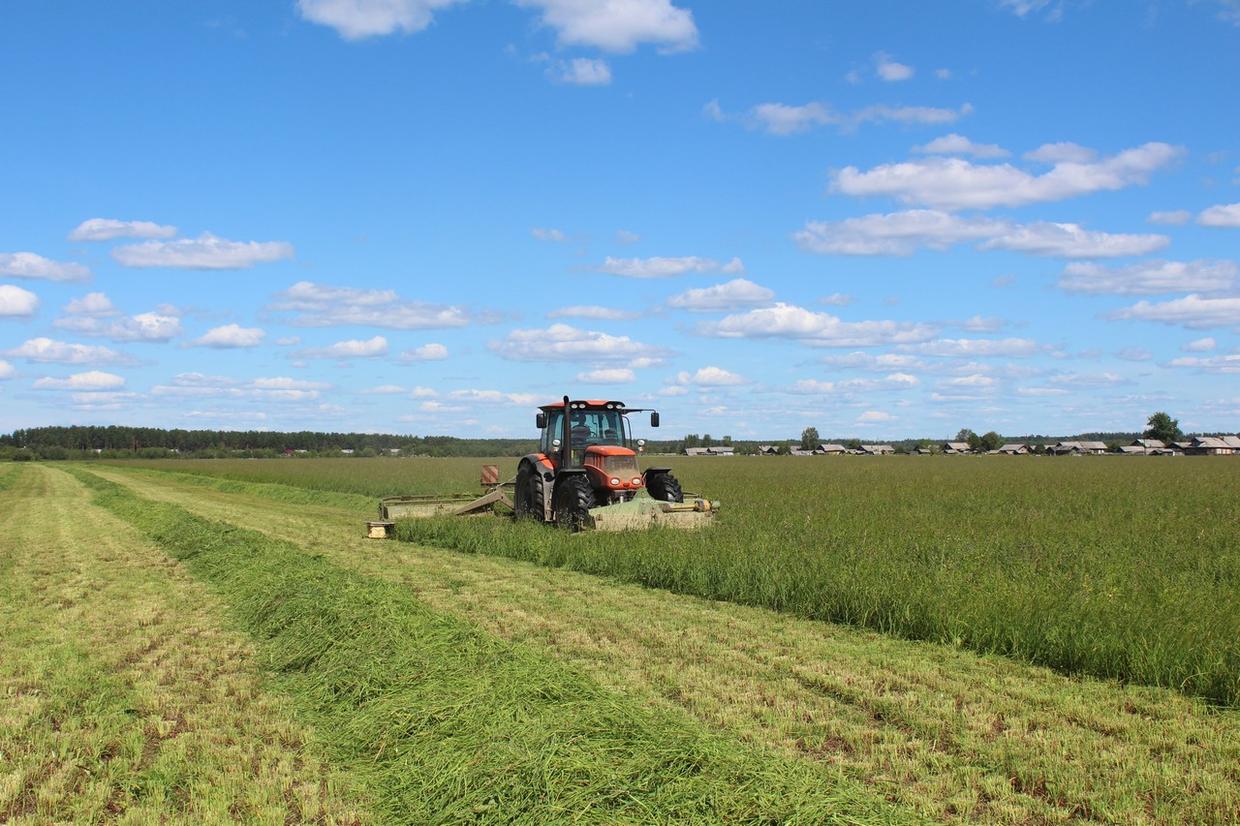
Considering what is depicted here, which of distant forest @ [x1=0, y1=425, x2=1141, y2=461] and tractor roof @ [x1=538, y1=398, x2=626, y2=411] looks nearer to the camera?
tractor roof @ [x1=538, y1=398, x2=626, y2=411]

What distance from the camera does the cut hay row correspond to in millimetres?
4012

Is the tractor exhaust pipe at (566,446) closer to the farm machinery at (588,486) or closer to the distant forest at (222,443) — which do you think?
the farm machinery at (588,486)

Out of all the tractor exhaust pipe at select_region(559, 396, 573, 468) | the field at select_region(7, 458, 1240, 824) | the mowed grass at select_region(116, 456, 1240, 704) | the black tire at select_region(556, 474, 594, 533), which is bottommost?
the field at select_region(7, 458, 1240, 824)

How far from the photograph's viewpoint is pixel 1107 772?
4707 millimetres

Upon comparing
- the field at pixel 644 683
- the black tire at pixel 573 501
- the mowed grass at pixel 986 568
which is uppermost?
the black tire at pixel 573 501

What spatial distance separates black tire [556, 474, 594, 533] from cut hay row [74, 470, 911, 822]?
5.78 m

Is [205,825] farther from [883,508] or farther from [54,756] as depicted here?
[883,508]

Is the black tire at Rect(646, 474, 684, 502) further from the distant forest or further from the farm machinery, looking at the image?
the distant forest

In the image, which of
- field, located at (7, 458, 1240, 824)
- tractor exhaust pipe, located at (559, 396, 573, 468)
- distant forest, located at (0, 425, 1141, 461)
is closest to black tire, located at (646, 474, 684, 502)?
tractor exhaust pipe, located at (559, 396, 573, 468)

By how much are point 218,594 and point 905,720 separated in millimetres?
7943

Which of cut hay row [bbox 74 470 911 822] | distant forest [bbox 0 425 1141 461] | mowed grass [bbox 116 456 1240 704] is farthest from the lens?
distant forest [bbox 0 425 1141 461]

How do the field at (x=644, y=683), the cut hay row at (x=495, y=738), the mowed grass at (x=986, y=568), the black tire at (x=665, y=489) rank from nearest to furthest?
the cut hay row at (x=495, y=738)
the field at (x=644, y=683)
the mowed grass at (x=986, y=568)
the black tire at (x=665, y=489)

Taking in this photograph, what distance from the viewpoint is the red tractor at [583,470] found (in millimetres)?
14359

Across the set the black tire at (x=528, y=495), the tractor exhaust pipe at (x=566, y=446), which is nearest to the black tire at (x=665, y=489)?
the tractor exhaust pipe at (x=566, y=446)
